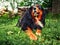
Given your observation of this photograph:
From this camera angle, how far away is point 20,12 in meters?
3.12

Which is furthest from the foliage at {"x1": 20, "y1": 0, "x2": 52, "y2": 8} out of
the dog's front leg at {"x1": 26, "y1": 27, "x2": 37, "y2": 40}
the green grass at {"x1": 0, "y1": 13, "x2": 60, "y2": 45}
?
the dog's front leg at {"x1": 26, "y1": 27, "x2": 37, "y2": 40}

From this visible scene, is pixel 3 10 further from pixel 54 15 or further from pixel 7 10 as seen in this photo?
pixel 54 15

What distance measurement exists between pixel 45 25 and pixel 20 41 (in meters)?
0.36

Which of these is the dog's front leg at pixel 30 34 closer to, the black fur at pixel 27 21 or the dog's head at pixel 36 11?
the black fur at pixel 27 21

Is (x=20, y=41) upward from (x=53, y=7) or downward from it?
downward

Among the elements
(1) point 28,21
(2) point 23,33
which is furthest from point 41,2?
(2) point 23,33

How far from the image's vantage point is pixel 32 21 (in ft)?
9.78

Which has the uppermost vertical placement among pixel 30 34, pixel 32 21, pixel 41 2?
pixel 41 2

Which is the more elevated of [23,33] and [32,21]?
[32,21]

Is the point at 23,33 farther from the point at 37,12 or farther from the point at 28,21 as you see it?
the point at 37,12

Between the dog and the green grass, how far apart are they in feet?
0.17

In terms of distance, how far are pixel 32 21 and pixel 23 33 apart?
15cm

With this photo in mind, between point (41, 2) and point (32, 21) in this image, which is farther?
point (41, 2)

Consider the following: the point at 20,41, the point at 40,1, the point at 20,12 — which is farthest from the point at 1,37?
the point at 40,1
